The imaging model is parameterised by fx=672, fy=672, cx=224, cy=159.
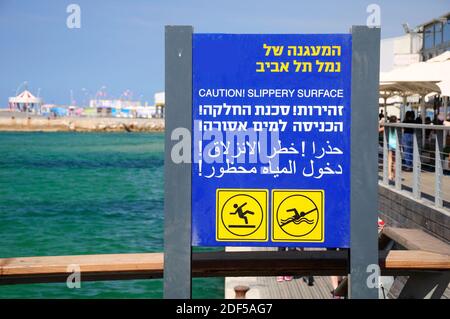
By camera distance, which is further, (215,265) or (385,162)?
(385,162)

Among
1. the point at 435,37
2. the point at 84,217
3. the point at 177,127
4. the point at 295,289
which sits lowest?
the point at 84,217

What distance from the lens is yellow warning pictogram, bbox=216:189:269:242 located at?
4141 millimetres

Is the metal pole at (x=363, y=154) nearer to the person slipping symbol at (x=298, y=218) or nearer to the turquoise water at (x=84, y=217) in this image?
the person slipping symbol at (x=298, y=218)

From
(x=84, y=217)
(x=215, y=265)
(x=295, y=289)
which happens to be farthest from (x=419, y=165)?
(x=84, y=217)

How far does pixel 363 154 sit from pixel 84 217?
30.8 metres

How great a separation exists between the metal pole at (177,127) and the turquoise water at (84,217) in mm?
10745

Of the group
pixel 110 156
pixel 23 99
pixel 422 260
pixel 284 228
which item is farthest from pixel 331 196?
pixel 23 99

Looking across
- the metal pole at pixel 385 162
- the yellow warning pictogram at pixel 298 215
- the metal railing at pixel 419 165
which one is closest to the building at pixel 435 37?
the metal railing at pixel 419 165

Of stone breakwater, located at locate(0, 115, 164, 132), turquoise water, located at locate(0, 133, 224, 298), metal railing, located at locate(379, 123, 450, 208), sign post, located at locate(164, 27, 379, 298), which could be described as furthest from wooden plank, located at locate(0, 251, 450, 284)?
stone breakwater, located at locate(0, 115, 164, 132)

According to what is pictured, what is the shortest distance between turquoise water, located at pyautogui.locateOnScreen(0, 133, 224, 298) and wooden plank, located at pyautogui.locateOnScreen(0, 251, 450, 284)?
32.8 feet

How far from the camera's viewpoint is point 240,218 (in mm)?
4145

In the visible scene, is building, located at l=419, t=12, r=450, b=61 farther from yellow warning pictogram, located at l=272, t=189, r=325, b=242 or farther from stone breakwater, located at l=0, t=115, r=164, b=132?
stone breakwater, located at l=0, t=115, r=164, b=132

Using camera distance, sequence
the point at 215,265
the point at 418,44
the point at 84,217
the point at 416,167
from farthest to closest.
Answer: the point at 418,44 → the point at 84,217 → the point at 416,167 → the point at 215,265

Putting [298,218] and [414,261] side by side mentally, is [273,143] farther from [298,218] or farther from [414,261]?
[414,261]
